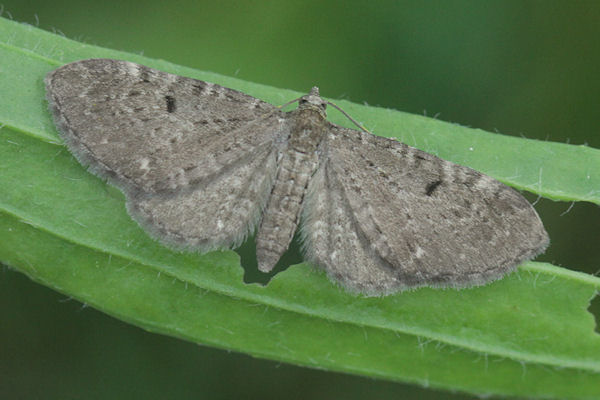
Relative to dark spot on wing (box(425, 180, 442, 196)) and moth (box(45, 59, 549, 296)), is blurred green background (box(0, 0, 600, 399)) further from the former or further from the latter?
dark spot on wing (box(425, 180, 442, 196))

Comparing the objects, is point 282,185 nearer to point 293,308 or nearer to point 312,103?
point 312,103

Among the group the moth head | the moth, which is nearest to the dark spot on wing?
the moth

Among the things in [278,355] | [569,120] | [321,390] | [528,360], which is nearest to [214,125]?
[278,355]

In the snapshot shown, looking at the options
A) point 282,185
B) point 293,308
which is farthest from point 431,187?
point 293,308

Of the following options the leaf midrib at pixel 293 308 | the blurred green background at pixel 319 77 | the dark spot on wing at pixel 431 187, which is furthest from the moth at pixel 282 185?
the blurred green background at pixel 319 77

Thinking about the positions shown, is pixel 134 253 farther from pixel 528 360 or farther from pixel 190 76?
pixel 528 360

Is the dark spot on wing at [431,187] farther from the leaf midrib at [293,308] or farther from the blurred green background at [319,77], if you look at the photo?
the blurred green background at [319,77]
